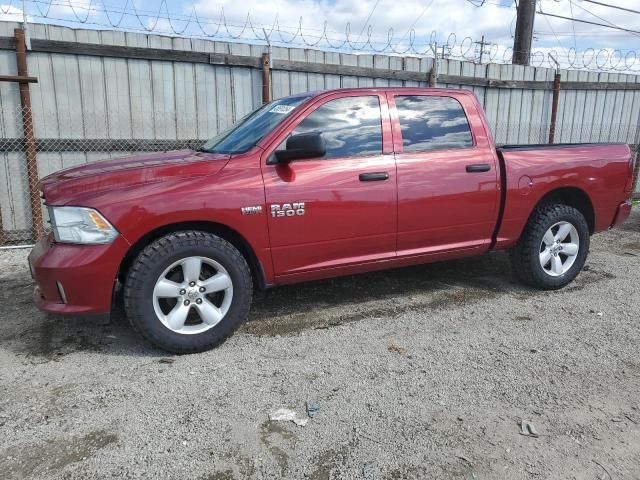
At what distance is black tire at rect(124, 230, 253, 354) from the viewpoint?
11.1ft

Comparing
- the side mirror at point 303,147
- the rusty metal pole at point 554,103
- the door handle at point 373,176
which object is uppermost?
the rusty metal pole at point 554,103

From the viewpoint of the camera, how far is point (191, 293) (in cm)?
354

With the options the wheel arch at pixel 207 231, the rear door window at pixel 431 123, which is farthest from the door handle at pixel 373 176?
the wheel arch at pixel 207 231

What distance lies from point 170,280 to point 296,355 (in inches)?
39.5

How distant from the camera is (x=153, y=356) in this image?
357cm

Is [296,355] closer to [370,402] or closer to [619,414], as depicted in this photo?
[370,402]

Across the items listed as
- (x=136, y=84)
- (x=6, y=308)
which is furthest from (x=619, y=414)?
(x=136, y=84)

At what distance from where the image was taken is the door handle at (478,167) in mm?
4399

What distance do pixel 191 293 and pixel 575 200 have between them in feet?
12.7

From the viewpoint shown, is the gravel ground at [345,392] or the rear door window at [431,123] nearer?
the gravel ground at [345,392]

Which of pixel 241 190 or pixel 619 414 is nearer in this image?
pixel 619 414

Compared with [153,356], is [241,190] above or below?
above

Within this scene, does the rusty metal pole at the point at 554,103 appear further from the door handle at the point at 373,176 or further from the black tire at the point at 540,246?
the door handle at the point at 373,176

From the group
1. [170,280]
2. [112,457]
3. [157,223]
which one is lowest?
[112,457]
